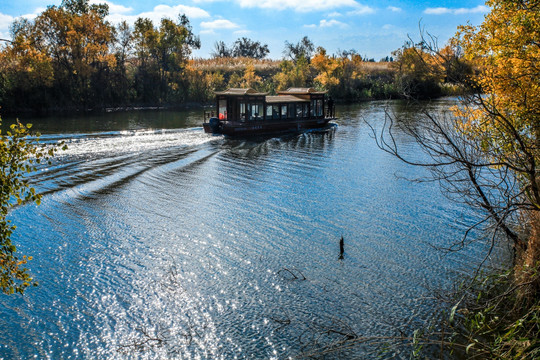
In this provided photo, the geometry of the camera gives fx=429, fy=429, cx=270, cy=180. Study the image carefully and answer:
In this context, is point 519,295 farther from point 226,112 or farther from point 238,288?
point 226,112

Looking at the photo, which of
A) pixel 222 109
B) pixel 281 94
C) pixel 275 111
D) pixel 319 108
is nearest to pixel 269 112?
pixel 275 111

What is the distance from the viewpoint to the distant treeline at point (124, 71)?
48750 millimetres

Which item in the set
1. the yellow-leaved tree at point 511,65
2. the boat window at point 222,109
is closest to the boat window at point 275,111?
the boat window at point 222,109

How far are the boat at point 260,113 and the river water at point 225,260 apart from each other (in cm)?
1079

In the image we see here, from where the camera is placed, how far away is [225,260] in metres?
11.9

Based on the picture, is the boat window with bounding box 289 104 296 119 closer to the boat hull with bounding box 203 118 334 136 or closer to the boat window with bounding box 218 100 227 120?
the boat hull with bounding box 203 118 334 136

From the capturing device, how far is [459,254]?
12.2 metres

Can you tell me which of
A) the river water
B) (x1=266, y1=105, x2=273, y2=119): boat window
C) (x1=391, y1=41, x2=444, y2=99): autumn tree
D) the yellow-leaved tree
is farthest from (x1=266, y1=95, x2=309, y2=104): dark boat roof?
(x1=391, y1=41, x2=444, y2=99): autumn tree

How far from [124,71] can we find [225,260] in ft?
179

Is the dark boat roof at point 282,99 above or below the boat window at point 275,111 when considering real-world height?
above

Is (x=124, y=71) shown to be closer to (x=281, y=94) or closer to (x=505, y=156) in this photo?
(x=281, y=94)

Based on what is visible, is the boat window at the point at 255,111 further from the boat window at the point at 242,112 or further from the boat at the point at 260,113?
the boat window at the point at 242,112

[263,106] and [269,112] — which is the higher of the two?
[263,106]

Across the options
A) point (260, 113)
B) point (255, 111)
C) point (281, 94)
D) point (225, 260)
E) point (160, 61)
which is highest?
point (160, 61)
